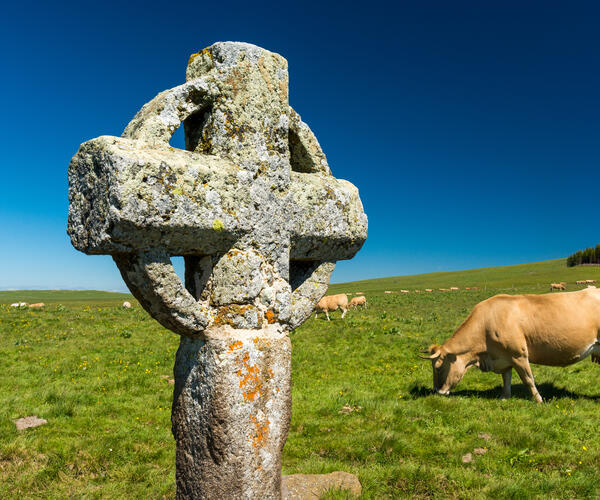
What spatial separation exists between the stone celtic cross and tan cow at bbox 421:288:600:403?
7699 millimetres

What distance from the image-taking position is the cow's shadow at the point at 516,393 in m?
10.7

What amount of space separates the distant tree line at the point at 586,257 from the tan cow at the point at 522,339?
10833 cm

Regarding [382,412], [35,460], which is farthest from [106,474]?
[382,412]

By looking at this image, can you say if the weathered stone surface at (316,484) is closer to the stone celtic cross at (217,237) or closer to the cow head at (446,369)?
the stone celtic cross at (217,237)

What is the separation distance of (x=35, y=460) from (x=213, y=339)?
215 inches

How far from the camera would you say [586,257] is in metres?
103

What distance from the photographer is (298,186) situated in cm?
436

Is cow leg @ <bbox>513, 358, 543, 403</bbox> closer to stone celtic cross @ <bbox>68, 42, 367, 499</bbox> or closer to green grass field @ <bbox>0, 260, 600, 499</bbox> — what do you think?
green grass field @ <bbox>0, 260, 600, 499</bbox>

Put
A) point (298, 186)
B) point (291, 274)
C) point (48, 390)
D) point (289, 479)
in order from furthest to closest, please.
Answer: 1. point (48, 390)
2. point (289, 479)
3. point (291, 274)
4. point (298, 186)

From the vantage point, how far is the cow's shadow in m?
10.7

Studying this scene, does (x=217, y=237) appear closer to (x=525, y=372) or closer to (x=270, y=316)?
(x=270, y=316)

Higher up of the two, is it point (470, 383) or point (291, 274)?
point (291, 274)

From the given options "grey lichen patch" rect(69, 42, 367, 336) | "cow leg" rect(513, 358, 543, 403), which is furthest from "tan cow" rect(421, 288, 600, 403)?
"grey lichen patch" rect(69, 42, 367, 336)

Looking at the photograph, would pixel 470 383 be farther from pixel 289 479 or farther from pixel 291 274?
pixel 291 274
